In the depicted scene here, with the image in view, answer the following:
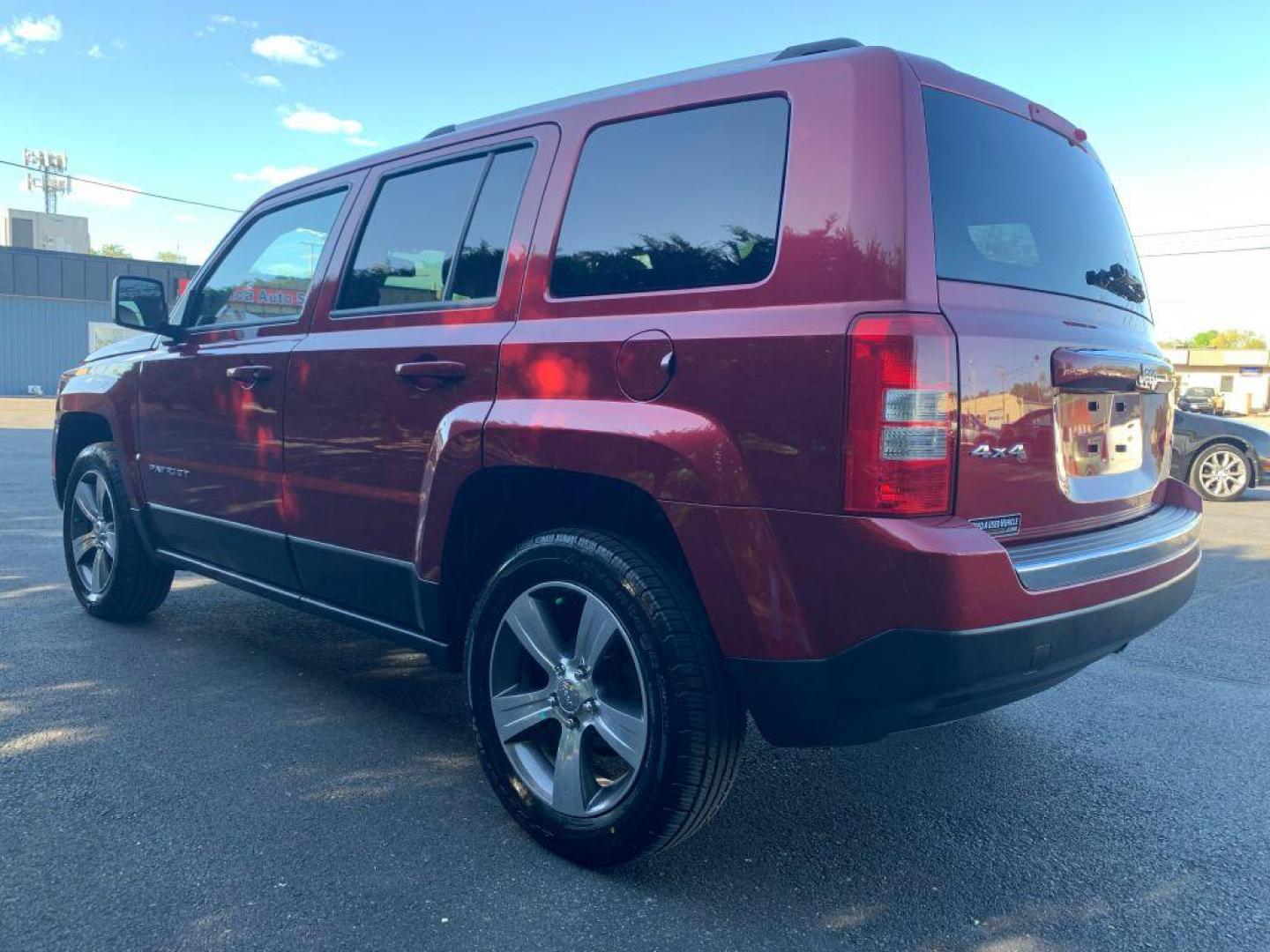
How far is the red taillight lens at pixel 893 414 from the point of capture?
2.09m

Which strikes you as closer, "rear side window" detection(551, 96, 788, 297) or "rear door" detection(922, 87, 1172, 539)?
"rear door" detection(922, 87, 1172, 539)

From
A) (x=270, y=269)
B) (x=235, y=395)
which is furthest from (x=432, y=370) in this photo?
(x=270, y=269)

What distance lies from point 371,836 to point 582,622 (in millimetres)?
855

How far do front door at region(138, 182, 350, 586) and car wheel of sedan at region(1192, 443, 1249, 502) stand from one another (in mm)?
10798

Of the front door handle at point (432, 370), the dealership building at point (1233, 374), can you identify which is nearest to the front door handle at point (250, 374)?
the front door handle at point (432, 370)

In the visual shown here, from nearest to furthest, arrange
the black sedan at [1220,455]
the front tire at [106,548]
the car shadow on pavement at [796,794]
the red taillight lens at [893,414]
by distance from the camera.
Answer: the red taillight lens at [893,414] → the car shadow on pavement at [796,794] → the front tire at [106,548] → the black sedan at [1220,455]

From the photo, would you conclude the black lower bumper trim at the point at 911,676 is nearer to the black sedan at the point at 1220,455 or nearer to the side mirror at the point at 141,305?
the side mirror at the point at 141,305

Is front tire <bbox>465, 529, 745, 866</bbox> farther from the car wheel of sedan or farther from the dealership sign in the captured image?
the car wheel of sedan

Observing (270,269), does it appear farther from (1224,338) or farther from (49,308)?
(1224,338)

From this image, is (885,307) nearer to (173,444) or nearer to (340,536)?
(340,536)

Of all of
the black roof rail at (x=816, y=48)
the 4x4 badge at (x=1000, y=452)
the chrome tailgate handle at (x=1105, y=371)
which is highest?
the black roof rail at (x=816, y=48)

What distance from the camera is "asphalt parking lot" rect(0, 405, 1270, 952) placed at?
2346mm

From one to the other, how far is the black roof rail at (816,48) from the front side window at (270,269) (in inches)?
73.4

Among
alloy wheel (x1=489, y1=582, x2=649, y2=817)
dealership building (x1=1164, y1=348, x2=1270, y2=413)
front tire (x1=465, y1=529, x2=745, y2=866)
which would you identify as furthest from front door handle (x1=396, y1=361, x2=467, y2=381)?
dealership building (x1=1164, y1=348, x2=1270, y2=413)
